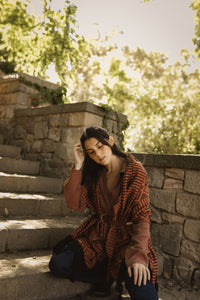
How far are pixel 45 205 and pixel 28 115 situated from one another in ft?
7.45

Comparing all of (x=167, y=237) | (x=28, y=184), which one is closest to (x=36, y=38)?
(x=28, y=184)

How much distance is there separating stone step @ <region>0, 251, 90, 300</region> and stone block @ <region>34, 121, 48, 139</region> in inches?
107

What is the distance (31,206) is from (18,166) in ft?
3.94

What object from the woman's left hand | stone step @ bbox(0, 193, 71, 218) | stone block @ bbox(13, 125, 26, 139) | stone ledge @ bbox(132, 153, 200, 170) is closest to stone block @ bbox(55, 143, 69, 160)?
stone step @ bbox(0, 193, 71, 218)

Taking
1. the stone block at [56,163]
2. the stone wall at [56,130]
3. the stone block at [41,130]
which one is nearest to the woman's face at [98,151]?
the stone wall at [56,130]

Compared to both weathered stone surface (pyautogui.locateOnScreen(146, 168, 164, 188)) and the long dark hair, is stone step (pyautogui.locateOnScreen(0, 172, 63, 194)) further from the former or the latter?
the long dark hair

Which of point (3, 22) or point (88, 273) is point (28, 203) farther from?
point (3, 22)

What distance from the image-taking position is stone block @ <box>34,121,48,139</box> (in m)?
4.73

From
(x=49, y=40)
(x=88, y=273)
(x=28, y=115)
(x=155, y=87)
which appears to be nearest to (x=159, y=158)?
(x=88, y=273)

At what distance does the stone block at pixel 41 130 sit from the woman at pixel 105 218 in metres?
2.53

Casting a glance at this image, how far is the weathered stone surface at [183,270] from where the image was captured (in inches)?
109

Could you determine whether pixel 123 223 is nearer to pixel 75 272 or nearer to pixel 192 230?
pixel 75 272

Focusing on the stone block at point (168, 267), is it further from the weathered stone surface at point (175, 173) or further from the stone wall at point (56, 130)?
the stone wall at point (56, 130)

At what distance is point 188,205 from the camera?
2.82 metres
